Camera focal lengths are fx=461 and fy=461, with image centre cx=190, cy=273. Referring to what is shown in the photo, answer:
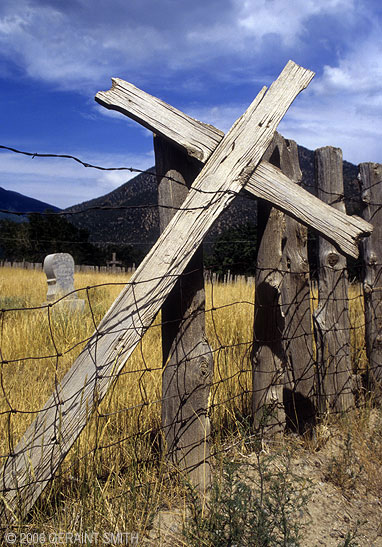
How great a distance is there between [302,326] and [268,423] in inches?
27.7

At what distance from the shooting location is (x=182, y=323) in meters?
2.35

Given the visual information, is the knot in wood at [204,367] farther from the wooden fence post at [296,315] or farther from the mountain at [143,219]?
the mountain at [143,219]

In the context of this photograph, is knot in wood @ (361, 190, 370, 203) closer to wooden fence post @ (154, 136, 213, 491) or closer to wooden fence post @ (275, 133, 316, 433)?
wooden fence post @ (275, 133, 316, 433)

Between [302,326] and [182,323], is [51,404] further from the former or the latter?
[302,326]

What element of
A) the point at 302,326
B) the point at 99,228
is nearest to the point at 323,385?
the point at 302,326

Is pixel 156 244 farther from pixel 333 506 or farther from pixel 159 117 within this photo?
pixel 333 506

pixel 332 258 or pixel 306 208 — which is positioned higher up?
pixel 306 208

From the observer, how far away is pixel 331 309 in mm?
3391

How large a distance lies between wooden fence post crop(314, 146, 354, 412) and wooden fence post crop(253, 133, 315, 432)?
128 millimetres

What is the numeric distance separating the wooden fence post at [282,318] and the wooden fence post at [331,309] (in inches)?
5.1

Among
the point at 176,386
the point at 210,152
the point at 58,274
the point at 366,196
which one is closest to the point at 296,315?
the point at 176,386

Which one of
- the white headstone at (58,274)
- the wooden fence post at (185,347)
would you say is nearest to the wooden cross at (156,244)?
the wooden fence post at (185,347)

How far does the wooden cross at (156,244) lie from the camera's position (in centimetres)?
201

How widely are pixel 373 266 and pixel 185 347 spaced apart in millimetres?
2203
